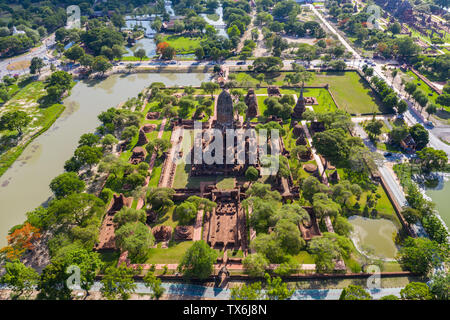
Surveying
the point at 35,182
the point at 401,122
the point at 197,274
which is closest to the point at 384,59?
the point at 401,122

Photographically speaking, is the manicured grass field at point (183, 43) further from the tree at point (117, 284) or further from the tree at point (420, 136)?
the tree at point (117, 284)

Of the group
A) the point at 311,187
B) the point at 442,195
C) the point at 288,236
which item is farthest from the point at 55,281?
the point at 442,195

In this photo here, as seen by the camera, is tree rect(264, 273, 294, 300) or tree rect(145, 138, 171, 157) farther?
tree rect(145, 138, 171, 157)

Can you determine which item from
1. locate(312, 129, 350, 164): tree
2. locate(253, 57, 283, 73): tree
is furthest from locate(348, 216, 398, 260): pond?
locate(253, 57, 283, 73): tree

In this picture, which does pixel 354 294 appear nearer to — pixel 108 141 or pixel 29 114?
pixel 108 141

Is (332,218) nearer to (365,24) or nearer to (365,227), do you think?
(365,227)

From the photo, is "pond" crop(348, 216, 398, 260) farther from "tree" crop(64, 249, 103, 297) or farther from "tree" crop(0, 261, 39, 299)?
"tree" crop(0, 261, 39, 299)
